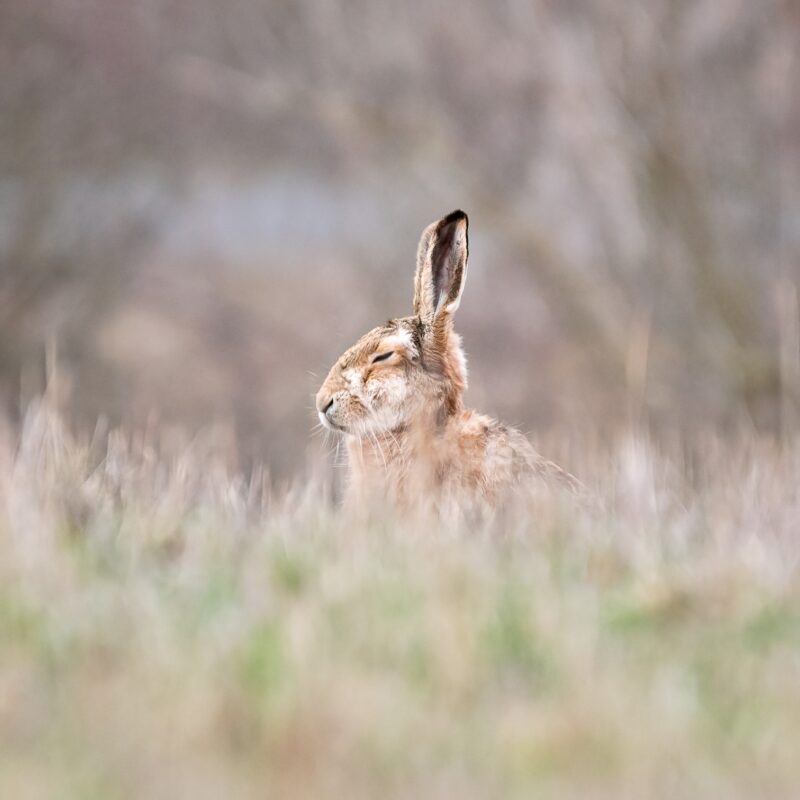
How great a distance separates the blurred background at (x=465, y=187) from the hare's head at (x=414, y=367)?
5.75 ft

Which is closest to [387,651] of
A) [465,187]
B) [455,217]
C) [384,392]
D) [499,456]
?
[499,456]

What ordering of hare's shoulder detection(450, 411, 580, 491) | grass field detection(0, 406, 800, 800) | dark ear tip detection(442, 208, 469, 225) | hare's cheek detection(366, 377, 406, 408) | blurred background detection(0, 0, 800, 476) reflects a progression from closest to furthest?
grass field detection(0, 406, 800, 800), hare's shoulder detection(450, 411, 580, 491), dark ear tip detection(442, 208, 469, 225), hare's cheek detection(366, 377, 406, 408), blurred background detection(0, 0, 800, 476)

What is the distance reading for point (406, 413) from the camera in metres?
6.11

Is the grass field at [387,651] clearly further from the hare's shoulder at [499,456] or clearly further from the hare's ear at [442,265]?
the hare's ear at [442,265]

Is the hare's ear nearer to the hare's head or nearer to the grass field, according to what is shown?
the hare's head

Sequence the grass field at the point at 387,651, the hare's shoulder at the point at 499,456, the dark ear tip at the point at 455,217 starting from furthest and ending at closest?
the dark ear tip at the point at 455,217
the hare's shoulder at the point at 499,456
the grass field at the point at 387,651

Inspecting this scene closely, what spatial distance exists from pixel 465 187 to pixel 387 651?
25.3 feet

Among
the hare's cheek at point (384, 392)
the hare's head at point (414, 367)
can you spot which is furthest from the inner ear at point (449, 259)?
the hare's cheek at point (384, 392)

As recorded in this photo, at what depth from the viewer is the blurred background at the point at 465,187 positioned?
10.8 m

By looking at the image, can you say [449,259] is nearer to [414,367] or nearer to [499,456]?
[414,367]

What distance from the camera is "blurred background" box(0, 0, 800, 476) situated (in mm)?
10805

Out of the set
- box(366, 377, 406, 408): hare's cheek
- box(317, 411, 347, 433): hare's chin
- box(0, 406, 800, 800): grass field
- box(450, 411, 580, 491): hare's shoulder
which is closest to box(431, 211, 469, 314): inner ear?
box(366, 377, 406, 408): hare's cheek

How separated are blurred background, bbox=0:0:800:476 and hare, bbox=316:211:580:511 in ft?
5.79

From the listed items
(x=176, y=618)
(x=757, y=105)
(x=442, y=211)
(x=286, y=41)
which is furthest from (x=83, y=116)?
(x=176, y=618)
